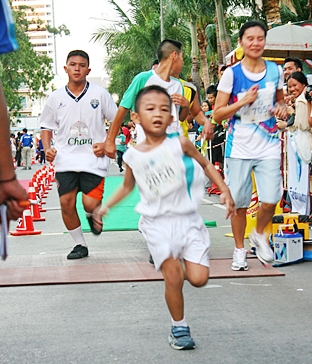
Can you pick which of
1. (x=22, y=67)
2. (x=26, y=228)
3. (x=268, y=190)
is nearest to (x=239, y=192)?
(x=268, y=190)

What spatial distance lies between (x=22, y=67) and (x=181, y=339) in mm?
52415

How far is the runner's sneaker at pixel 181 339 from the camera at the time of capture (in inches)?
184

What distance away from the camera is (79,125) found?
792 cm

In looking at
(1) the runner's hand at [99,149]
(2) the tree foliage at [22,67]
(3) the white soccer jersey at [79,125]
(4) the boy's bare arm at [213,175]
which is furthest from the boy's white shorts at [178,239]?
(2) the tree foliage at [22,67]

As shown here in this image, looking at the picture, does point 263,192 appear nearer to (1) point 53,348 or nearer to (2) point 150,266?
(2) point 150,266

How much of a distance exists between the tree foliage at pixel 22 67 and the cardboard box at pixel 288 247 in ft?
151

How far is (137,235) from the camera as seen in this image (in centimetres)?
1003

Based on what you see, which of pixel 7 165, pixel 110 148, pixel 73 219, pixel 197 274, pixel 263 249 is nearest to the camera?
pixel 7 165

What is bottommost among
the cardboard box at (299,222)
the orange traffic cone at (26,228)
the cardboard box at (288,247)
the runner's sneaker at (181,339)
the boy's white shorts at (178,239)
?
the orange traffic cone at (26,228)

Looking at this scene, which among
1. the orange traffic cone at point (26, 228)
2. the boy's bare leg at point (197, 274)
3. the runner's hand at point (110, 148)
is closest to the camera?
the boy's bare leg at point (197, 274)

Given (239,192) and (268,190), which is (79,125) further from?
(268,190)

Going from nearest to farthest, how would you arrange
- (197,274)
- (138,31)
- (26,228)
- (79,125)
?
(197,274)
(79,125)
(26,228)
(138,31)

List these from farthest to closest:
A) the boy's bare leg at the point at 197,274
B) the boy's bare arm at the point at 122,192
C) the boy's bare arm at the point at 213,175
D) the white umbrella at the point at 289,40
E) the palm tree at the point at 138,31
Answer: the palm tree at the point at 138,31, the white umbrella at the point at 289,40, the boy's bare arm at the point at 122,192, the boy's bare arm at the point at 213,175, the boy's bare leg at the point at 197,274

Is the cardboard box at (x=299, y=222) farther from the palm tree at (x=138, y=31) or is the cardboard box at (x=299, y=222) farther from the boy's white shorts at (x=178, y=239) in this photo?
the palm tree at (x=138, y=31)
